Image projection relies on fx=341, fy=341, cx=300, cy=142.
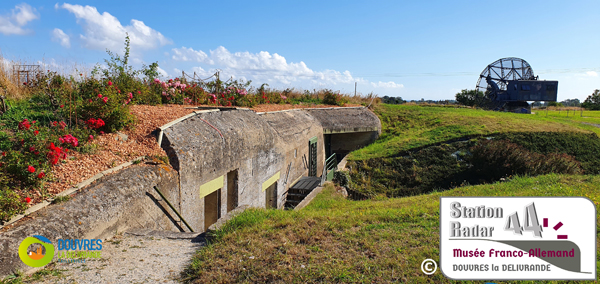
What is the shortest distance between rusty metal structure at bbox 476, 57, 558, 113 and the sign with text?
107 feet

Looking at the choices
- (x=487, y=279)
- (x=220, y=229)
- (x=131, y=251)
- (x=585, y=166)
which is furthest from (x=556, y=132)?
(x=131, y=251)

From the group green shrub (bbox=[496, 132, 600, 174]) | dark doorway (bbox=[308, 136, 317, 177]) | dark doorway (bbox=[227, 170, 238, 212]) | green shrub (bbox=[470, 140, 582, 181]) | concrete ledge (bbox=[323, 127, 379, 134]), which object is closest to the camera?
Result: dark doorway (bbox=[227, 170, 238, 212])

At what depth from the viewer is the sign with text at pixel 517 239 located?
3.54 metres

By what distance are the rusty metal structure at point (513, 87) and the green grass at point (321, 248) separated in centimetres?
3016

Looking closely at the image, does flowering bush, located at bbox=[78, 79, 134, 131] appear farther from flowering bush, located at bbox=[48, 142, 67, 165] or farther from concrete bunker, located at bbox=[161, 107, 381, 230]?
flowering bush, located at bbox=[48, 142, 67, 165]

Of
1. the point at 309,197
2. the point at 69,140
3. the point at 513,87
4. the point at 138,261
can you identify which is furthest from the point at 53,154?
the point at 513,87

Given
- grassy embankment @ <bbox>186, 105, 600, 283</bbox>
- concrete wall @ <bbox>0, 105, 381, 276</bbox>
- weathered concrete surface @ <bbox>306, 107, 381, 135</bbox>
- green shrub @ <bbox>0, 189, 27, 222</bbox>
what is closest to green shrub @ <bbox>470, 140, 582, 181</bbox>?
grassy embankment @ <bbox>186, 105, 600, 283</bbox>

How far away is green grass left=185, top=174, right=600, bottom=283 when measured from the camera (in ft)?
11.9

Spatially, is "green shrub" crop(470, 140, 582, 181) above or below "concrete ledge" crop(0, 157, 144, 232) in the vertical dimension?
below

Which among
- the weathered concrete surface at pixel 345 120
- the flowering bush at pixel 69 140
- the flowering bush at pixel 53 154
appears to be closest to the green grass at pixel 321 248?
the flowering bush at pixel 53 154

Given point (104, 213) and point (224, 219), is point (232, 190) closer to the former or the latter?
point (224, 219)

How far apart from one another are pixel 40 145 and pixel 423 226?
18.1 ft

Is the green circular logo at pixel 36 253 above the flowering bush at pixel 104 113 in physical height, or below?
below

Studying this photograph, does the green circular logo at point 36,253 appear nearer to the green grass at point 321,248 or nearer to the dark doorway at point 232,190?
Result: the green grass at point 321,248
